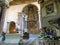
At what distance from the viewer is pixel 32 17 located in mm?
17797

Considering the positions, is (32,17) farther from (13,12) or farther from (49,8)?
(49,8)

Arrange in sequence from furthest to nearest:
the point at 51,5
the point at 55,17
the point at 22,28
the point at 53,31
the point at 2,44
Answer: the point at 22,28
the point at 2,44
the point at 53,31
the point at 51,5
the point at 55,17

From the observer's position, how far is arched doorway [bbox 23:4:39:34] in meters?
17.2

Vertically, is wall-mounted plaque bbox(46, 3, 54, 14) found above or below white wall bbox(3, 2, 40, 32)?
below

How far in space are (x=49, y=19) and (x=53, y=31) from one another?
926 mm

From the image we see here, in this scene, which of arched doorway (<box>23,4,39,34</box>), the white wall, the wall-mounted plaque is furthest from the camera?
arched doorway (<box>23,4,39,34</box>)

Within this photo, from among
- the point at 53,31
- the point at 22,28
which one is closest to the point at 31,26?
the point at 22,28

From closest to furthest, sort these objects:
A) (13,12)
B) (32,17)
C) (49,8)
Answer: (49,8) < (13,12) < (32,17)

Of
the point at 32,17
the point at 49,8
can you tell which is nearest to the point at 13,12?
the point at 32,17

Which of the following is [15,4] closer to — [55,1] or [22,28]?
[22,28]

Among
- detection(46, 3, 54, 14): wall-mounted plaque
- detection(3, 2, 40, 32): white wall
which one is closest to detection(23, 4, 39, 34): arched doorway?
detection(3, 2, 40, 32): white wall

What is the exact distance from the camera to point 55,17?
5820 millimetres

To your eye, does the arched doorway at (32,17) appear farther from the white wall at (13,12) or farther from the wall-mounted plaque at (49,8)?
the wall-mounted plaque at (49,8)

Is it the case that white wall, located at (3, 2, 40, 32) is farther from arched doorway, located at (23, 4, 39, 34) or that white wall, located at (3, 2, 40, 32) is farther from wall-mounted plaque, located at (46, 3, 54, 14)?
wall-mounted plaque, located at (46, 3, 54, 14)
